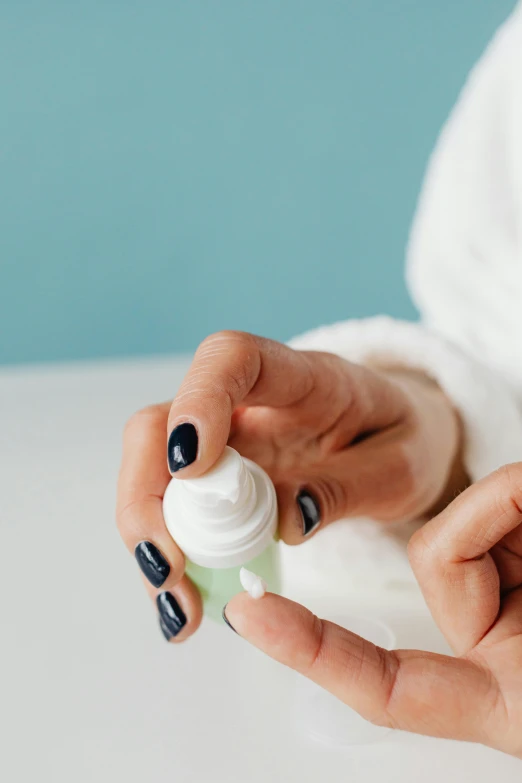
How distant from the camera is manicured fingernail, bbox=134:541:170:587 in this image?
42 cm

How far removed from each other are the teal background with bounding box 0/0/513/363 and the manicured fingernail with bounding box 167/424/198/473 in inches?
36.4

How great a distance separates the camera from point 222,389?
423 mm

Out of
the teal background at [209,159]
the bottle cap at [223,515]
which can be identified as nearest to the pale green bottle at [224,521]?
the bottle cap at [223,515]

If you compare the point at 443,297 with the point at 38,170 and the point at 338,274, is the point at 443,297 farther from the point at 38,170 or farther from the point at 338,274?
the point at 38,170

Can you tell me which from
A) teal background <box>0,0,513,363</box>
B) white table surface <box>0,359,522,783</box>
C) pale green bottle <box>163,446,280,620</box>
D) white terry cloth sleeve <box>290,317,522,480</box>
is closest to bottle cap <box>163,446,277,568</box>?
pale green bottle <box>163,446,280,620</box>

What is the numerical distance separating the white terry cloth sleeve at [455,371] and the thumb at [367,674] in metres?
0.29

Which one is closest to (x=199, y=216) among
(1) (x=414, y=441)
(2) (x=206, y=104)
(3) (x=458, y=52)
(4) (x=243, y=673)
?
(2) (x=206, y=104)

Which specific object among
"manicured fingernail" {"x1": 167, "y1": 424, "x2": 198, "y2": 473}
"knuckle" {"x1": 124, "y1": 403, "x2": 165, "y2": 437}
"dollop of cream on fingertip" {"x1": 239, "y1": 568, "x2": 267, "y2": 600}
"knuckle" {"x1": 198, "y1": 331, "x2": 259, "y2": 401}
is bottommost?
"knuckle" {"x1": 124, "y1": 403, "x2": 165, "y2": 437}

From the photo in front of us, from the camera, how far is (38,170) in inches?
48.8

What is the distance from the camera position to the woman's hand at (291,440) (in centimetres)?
42

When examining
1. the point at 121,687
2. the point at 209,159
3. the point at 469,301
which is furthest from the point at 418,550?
the point at 209,159

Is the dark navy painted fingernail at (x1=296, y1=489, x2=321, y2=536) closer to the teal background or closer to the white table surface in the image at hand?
the white table surface

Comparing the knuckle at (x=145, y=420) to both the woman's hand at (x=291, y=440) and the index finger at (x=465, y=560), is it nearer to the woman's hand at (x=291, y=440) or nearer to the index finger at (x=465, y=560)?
the woman's hand at (x=291, y=440)

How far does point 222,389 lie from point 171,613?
14cm
